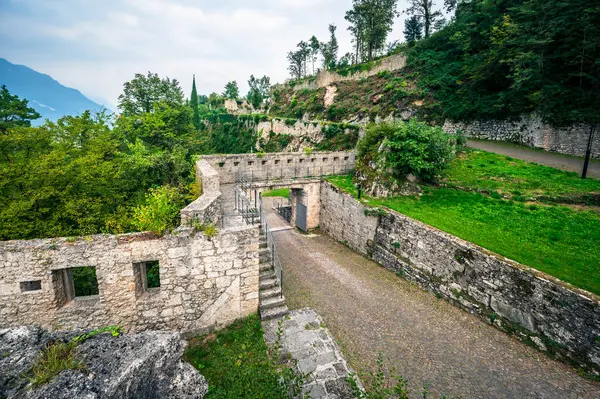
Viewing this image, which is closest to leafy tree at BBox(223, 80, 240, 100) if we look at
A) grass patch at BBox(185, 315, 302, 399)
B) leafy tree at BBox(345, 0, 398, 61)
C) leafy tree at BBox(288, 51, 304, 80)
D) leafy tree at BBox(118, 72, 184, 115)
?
leafy tree at BBox(288, 51, 304, 80)

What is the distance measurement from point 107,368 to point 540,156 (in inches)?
849

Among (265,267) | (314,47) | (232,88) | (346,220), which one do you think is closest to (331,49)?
(314,47)

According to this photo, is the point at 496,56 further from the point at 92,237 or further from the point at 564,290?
the point at 92,237

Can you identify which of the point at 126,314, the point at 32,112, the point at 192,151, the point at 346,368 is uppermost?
the point at 32,112

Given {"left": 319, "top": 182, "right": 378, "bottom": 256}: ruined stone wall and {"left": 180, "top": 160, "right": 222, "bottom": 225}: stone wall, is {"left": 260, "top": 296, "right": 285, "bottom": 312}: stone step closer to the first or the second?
{"left": 180, "top": 160, "right": 222, "bottom": 225}: stone wall

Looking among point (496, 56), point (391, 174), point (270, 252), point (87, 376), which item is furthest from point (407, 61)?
point (87, 376)

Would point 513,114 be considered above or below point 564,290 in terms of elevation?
above

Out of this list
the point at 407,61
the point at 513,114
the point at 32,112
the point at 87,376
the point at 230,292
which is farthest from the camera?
the point at 407,61

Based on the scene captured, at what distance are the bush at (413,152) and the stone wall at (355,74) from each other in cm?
2730

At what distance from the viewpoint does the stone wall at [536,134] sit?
50.8 feet

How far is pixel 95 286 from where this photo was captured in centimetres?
895

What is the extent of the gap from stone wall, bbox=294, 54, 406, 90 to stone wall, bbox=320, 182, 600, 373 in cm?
3215

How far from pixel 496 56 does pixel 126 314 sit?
85.3ft

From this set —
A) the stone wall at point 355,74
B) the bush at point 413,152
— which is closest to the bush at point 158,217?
the bush at point 413,152
